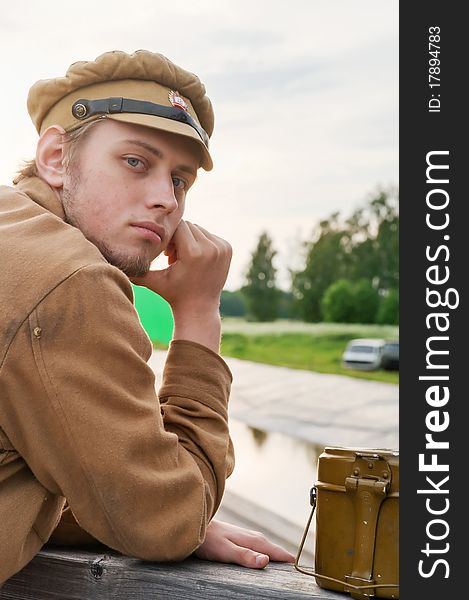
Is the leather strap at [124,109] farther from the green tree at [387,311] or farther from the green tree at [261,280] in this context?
the green tree at [261,280]

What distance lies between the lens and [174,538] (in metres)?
1.52

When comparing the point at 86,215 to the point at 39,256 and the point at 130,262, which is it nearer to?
the point at 130,262

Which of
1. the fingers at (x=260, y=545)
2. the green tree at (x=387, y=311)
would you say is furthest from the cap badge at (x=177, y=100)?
the green tree at (x=387, y=311)

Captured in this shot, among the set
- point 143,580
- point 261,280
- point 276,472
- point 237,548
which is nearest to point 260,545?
point 237,548

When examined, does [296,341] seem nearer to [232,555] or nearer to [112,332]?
[232,555]

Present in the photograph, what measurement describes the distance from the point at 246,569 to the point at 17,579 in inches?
19.0

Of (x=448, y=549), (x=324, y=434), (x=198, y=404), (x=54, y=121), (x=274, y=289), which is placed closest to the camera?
(x=448, y=549)

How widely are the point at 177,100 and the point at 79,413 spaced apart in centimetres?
76

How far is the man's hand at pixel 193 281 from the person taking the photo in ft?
5.98

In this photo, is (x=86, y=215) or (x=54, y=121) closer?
(x=86, y=215)

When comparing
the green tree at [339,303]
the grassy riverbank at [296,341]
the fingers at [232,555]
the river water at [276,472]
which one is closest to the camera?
the fingers at [232,555]

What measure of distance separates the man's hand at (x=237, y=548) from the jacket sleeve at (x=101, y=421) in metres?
0.11

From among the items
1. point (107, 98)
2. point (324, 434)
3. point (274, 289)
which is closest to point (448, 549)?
point (107, 98)

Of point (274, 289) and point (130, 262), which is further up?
point (274, 289)
